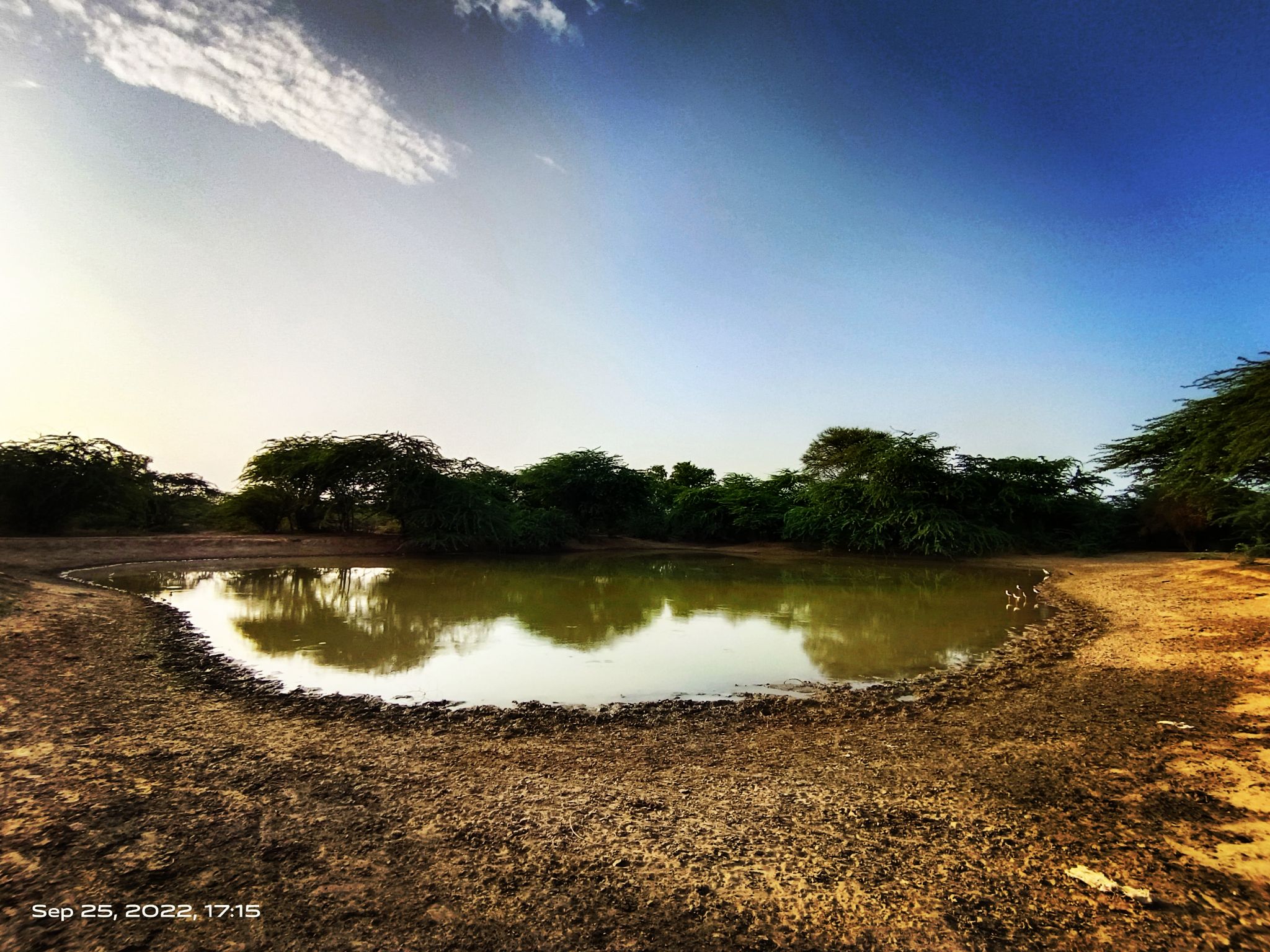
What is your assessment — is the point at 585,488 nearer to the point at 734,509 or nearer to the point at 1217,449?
the point at 734,509

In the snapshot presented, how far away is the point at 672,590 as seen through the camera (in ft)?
44.3

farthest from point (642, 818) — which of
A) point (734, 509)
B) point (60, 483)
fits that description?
point (734, 509)

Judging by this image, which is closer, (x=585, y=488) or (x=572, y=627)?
(x=572, y=627)

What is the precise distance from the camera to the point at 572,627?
352 inches

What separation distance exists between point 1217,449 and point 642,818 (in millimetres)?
10242

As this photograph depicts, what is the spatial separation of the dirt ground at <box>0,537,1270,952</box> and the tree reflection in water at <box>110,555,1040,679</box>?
197 centimetres

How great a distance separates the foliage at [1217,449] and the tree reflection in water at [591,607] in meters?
3.27

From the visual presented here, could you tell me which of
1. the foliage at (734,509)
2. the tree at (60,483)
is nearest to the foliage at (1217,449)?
the foliage at (734,509)

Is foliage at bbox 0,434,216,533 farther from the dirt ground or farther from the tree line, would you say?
the dirt ground

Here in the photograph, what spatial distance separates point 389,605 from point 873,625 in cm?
844

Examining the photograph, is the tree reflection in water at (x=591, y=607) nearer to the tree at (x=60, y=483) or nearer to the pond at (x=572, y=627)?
the pond at (x=572, y=627)

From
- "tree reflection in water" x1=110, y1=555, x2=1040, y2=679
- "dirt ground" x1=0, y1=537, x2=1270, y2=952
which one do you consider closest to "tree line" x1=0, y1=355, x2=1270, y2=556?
"tree reflection in water" x1=110, y1=555, x2=1040, y2=679

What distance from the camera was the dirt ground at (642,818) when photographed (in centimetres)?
211

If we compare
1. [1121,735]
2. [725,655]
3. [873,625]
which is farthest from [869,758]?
[873,625]
